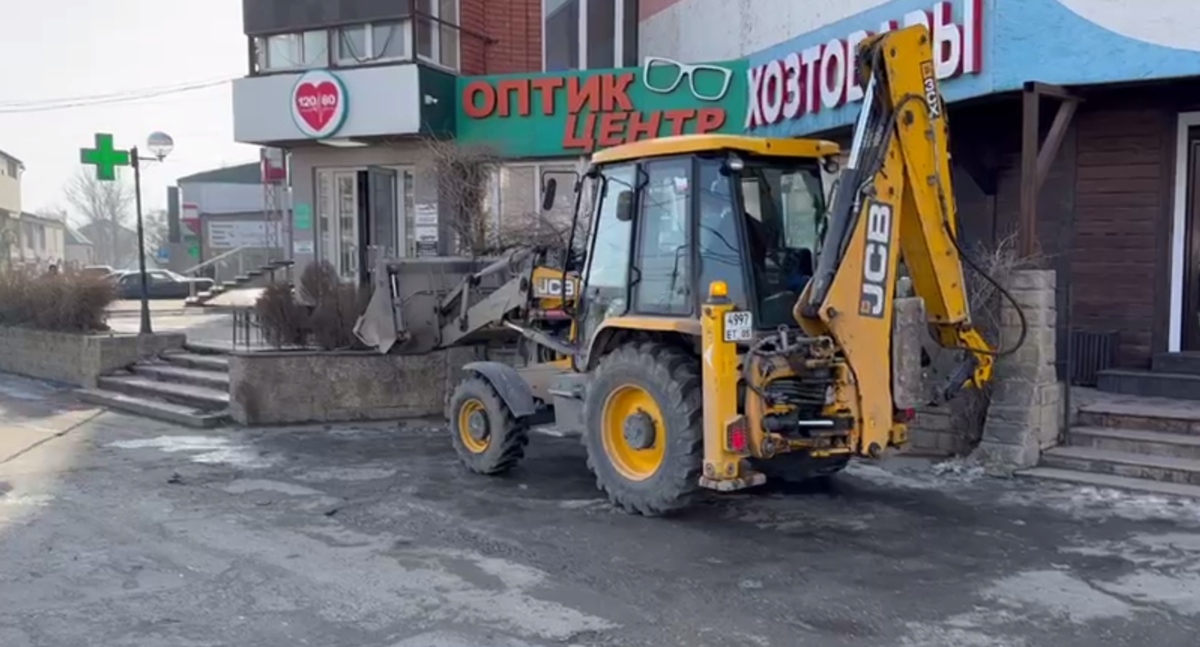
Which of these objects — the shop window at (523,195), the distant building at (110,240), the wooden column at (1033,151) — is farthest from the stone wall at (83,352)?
the distant building at (110,240)

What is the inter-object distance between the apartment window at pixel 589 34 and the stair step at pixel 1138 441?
10.2m

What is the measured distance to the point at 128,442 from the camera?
10859 mm

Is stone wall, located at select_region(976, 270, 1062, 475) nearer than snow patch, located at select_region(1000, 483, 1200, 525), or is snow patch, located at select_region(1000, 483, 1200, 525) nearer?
snow patch, located at select_region(1000, 483, 1200, 525)

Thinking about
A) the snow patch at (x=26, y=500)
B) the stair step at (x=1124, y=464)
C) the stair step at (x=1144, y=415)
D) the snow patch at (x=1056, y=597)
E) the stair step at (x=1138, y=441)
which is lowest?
the snow patch at (x=26, y=500)

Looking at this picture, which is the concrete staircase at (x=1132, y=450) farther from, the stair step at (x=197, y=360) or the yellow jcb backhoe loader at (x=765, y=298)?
the stair step at (x=197, y=360)

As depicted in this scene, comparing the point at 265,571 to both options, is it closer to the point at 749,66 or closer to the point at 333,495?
the point at 333,495

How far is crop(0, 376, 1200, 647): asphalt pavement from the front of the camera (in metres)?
5.16

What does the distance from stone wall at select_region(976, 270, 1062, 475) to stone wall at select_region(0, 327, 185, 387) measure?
37.9 ft

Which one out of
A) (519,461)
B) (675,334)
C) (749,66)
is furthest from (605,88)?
(675,334)

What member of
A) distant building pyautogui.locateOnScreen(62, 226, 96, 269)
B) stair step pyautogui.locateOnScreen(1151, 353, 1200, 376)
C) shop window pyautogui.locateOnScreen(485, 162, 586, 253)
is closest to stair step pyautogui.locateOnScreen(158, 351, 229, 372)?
shop window pyautogui.locateOnScreen(485, 162, 586, 253)

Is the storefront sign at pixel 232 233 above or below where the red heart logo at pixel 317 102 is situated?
below

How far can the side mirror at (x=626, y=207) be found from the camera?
7.49 metres

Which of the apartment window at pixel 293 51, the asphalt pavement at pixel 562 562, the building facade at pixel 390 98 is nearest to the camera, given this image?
the asphalt pavement at pixel 562 562

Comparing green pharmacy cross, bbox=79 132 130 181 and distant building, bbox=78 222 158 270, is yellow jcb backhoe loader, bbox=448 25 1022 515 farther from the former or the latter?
distant building, bbox=78 222 158 270
